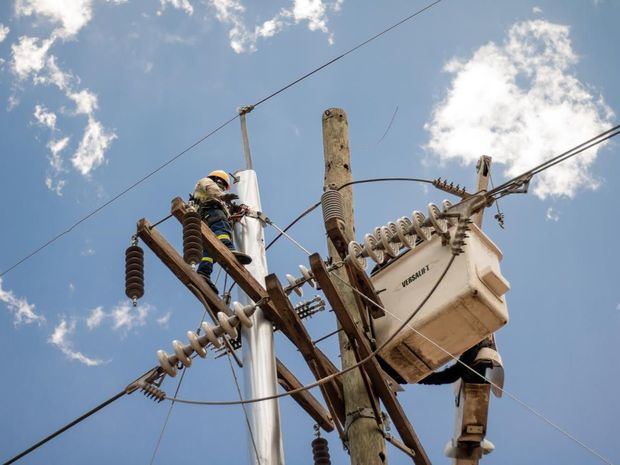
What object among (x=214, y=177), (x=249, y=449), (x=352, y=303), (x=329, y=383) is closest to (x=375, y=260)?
(x=352, y=303)

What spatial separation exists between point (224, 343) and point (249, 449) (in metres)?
1.06

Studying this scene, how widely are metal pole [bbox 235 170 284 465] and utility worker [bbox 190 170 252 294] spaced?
0.14 meters

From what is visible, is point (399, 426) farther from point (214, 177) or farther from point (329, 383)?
point (214, 177)

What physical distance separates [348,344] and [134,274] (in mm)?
1726

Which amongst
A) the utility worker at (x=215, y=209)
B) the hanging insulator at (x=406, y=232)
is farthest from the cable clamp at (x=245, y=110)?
the hanging insulator at (x=406, y=232)

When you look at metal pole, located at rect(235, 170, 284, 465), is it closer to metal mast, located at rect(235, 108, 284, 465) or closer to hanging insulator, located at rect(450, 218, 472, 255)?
metal mast, located at rect(235, 108, 284, 465)

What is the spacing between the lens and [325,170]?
27.8 ft

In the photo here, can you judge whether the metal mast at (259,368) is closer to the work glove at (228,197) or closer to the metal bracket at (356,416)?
the work glove at (228,197)

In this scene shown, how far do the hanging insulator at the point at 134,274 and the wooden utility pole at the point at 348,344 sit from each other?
1465 millimetres

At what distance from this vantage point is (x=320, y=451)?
859 centimetres

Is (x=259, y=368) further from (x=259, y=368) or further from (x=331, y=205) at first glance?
(x=331, y=205)

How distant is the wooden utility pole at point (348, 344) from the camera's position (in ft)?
22.0

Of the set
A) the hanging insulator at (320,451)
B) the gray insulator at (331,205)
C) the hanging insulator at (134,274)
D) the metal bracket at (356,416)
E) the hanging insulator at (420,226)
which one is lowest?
the metal bracket at (356,416)

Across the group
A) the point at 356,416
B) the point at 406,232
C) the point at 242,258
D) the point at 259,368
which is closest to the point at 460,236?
the point at 406,232
